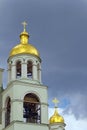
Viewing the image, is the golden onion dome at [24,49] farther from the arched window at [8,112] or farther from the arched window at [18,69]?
the arched window at [8,112]

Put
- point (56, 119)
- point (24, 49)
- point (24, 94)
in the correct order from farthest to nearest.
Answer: point (56, 119) → point (24, 49) → point (24, 94)

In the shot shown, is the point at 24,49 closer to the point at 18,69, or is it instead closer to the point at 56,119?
the point at 18,69

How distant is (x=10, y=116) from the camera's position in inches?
1252

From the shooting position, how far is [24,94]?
32.1m

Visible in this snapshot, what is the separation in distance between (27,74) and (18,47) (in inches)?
75.6

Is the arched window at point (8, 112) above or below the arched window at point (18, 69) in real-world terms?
below

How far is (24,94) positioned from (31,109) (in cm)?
126

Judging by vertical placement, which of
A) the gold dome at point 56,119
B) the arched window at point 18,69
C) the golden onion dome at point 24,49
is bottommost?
the gold dome at point 56,119

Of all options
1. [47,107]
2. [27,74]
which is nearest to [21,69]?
[27,74]

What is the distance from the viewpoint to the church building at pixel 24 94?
31.4 meters

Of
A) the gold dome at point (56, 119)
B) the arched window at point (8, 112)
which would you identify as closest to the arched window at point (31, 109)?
the arched window at point (8, 112)

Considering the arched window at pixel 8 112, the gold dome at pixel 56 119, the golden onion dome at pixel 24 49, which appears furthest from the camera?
the gold dome at pixel 56 119

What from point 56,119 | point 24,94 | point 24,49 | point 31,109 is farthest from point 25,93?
point 56,119

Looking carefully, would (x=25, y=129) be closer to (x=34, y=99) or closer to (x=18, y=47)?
(x=34, y=99)
